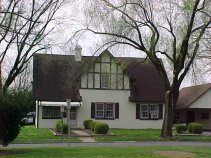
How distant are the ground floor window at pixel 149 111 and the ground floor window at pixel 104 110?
2.49 m

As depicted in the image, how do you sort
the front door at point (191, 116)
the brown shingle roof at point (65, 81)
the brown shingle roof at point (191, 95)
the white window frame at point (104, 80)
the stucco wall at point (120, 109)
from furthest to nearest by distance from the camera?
the front door at point (191, 116), the brown shingle roof at point (191, 95), the white window frame at point (104, 80), the stucco wall at point (120, 109), the brown shingle roof at point (65, 81)

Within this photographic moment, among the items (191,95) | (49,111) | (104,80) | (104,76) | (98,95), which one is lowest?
(49,111)

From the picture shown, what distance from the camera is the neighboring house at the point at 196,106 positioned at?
2088 inches

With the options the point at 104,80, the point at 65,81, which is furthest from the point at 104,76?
the point at 65,81

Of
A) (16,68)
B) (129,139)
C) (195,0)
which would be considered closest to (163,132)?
(129,139)

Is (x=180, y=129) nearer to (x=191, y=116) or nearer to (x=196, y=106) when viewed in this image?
(x=196, y=106)

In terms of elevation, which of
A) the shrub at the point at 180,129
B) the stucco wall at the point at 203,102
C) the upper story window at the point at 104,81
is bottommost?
the shrub at the point at 180,129

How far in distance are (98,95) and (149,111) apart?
5.98 metres

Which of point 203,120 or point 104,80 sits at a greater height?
point 104,80

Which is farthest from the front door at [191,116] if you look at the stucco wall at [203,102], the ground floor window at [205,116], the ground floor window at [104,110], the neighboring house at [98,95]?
the ground floor window at [104,110]

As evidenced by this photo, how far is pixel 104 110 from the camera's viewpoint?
49344mm

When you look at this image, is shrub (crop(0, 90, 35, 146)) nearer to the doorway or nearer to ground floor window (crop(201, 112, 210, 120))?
ground floor window (crop(201, 112, 210, 120))

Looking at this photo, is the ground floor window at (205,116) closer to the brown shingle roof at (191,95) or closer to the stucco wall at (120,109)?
the brown shingle roof at (191,95)

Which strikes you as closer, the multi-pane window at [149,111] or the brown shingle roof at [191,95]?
the multi-pane window at [149,111]
